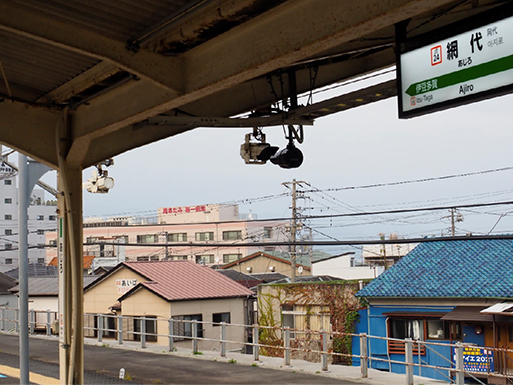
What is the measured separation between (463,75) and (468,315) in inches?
685

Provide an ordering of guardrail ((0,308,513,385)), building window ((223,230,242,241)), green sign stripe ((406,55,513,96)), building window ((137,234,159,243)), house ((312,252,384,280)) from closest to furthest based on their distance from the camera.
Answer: green sign stripe ((406,55,513,96))
guardrail ((0,308,513,385))
house ((312,252,384,280))
building window ((223,230,242,241))
building window ((137,234,159,243))

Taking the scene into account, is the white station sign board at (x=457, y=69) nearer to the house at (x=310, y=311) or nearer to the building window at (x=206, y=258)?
the house at (x=310, y=311)

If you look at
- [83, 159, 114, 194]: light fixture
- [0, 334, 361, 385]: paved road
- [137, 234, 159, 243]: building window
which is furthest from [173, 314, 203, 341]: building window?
[137, 234, 159, 243]: building window

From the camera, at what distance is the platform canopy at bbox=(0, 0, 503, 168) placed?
5.86 metres

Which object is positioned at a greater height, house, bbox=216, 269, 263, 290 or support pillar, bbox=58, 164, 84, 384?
support pillar, bbox=58, 164, 84, 384

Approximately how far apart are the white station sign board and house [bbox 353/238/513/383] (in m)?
15.6

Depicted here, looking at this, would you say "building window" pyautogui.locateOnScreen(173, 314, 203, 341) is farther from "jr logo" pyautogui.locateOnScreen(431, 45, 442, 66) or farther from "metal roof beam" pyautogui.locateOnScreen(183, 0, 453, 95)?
"jr logo" pyautogui.locateOnScreen(431, 45, 442, 66)

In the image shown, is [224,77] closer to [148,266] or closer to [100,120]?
[100,120]

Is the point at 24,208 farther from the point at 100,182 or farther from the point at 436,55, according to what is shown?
the point at 436,55

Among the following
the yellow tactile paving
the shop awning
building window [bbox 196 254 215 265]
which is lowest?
the yellow tactile paving

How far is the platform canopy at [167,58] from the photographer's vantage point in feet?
19.2

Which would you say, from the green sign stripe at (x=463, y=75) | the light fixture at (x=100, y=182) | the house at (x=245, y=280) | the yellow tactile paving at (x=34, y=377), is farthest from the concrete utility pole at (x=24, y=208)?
the house at (x=245, y=280)

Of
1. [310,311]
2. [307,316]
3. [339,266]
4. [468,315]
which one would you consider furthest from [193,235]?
[468,315]

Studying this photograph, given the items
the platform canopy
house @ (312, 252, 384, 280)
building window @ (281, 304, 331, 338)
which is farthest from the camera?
house @ (312, 252, 384, 280)
